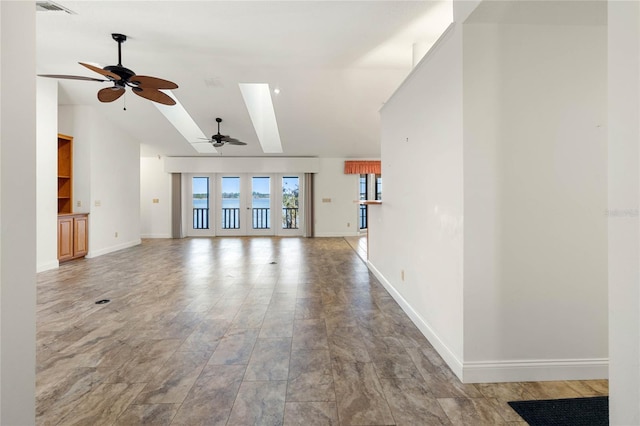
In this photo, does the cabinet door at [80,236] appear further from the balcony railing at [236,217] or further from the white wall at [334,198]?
the white wall at [334,198]

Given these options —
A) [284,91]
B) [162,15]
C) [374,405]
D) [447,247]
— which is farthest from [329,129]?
[374,405]

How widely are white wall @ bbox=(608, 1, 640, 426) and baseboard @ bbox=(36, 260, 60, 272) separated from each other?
6485mm

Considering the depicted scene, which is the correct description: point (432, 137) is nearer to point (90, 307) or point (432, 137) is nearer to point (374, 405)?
point (374, 405)

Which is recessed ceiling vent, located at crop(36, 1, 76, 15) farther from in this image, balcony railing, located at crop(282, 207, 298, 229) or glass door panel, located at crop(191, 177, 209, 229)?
balcony railing, located at crop(282, 207, 298, 229)

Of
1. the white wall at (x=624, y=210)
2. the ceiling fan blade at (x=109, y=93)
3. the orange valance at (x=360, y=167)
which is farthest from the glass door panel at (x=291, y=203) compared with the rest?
the white wall at (x=624, y=210)

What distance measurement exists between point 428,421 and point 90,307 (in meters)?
3.38

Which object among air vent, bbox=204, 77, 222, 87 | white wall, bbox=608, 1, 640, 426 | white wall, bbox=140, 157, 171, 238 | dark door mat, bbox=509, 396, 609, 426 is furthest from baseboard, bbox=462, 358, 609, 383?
white wall, bbox=140, 157, 171, 238

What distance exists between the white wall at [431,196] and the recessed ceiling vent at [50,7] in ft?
11.7

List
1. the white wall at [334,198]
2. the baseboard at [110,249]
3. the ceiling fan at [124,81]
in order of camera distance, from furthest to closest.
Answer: the white wall at [334,198] → the baseboard at [110,249] → the ceiling fan at [124,81]

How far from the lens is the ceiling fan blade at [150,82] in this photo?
3412mm

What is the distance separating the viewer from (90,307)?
312 centimetres

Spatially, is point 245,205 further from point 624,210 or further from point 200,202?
point 624,210

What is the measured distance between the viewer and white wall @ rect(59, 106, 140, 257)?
595 cm

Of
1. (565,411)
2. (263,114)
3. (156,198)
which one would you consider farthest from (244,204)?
(565,411)
